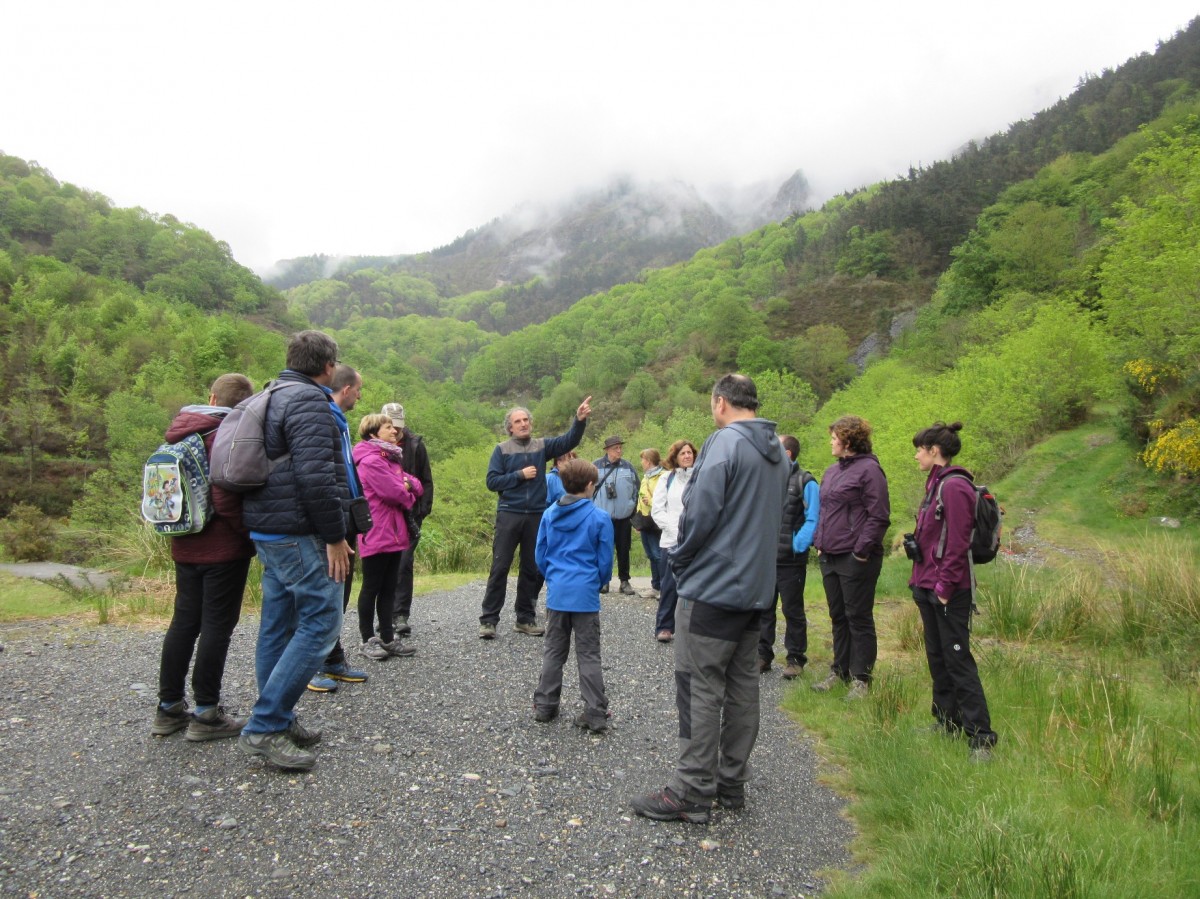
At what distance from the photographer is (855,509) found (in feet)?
16.9

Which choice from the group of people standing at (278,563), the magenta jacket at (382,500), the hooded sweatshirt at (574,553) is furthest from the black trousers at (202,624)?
the hooded sweatshirt at (574,553)

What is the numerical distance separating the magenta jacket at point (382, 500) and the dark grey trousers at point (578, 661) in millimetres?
1762

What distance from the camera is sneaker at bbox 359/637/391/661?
5719 millimetres

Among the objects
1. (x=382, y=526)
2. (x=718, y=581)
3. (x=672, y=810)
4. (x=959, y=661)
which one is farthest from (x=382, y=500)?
(x=959, y=661)

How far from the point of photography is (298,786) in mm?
3404

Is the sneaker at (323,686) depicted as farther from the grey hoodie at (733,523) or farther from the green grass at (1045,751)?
the green grass at (1045,751)

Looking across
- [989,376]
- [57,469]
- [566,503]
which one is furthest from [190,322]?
[566,503]

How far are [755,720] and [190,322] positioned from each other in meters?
85.1

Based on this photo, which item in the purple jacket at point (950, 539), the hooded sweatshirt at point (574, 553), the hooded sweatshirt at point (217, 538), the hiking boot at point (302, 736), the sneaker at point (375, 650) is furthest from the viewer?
the sneaker at point (375, 650)

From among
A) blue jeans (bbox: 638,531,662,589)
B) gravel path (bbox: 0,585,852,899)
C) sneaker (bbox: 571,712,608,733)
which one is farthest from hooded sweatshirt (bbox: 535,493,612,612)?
blue jeans (bbox: 638,531,662,589)

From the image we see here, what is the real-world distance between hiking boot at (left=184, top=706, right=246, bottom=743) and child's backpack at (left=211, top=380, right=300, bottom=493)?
4.65 feet

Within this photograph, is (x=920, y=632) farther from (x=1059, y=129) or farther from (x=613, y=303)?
(x=613, y=303)


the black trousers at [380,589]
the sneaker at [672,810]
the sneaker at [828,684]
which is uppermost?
the black trousers at [380,589]

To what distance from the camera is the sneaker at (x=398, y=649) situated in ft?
18.8
